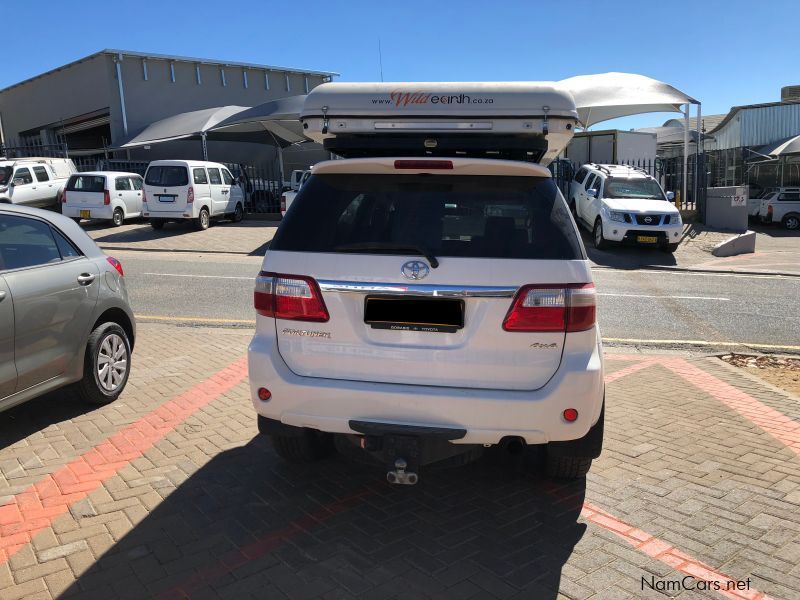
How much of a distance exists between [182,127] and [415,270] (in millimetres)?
26720

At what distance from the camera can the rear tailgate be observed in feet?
10.2

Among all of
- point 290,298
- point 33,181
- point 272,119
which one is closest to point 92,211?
point 33,181

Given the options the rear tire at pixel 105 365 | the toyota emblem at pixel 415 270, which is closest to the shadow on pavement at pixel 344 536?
the toyota emblem at pixel 415 270

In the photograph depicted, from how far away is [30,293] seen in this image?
4.47m

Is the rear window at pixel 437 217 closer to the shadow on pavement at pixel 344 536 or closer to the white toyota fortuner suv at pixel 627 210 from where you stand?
the shadow on pavement at pixel 344 536

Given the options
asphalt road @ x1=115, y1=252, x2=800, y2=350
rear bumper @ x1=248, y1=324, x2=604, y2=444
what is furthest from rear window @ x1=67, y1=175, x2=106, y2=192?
rear bumper @ x1=248, y1=324, x2=604, y2=444

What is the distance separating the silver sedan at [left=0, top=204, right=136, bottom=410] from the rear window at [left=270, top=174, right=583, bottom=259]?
215 cm

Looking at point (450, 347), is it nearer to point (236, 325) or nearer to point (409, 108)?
point (409, 108)

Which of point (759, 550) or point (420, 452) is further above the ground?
point (420, 452)

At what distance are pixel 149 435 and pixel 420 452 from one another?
2453 mm

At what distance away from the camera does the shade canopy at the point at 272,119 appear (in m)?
24.0

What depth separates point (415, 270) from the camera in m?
3.13

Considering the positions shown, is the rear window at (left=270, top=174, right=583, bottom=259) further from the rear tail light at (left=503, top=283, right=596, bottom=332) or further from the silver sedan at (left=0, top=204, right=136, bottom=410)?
the silver sedan at (left=0, top=204, right=136, bottom=410)

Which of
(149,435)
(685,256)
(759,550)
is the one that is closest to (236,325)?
(149,435)
